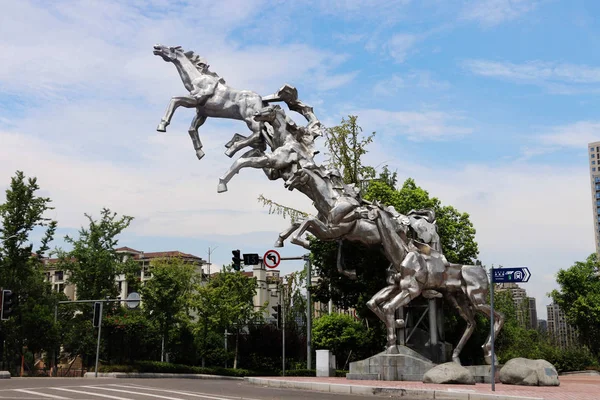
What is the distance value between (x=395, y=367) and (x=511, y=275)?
6388 millimetres

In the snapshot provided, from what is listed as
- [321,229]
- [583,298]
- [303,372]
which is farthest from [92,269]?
[583,298]

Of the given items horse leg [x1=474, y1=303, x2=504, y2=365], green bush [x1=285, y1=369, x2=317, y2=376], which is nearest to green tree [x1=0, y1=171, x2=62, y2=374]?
green bush [x1=285, y1=369, x2=317, y2=376]

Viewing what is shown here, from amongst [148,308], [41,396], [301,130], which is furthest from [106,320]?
[41,396]

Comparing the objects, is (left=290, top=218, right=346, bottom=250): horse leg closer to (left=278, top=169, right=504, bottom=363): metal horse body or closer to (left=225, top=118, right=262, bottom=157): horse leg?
(left=278, top=169, right=504, bottom=363): metal horse body

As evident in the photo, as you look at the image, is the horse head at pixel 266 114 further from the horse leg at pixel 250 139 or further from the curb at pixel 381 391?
the curb at pixel 381 391

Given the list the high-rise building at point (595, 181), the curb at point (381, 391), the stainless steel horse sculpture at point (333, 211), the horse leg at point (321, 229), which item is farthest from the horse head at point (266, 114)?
the high-rise building at point (595, 181)

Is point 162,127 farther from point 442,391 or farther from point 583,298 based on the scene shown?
point 583,298

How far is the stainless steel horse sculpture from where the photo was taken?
22.5 meters

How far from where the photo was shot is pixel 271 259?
30672 millimetres

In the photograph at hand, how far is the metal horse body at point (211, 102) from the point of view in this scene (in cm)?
2380

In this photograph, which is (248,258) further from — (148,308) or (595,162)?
(595,162)

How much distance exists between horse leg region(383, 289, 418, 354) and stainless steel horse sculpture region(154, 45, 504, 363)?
3 cm

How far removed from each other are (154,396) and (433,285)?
11.1 meters

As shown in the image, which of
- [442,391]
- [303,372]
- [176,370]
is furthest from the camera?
[176,370]
